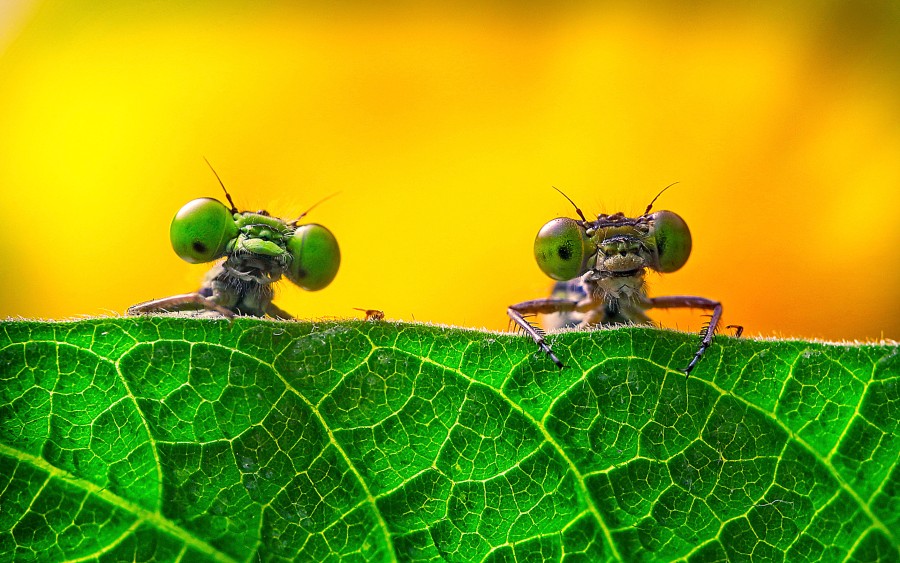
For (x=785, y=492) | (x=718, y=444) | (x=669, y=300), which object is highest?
(x=669, y=300)

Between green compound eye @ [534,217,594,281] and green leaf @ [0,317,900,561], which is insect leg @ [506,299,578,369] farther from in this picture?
green leaf @ [0,317,900,561]

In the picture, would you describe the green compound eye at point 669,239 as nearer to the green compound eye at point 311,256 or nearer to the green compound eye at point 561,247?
the green compound eye at point 561,247

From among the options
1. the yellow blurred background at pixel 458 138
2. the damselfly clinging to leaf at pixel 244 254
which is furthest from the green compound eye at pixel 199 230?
the yellow blurred background at pixel 458 138

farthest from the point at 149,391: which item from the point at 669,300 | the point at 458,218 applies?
the point at 458,218

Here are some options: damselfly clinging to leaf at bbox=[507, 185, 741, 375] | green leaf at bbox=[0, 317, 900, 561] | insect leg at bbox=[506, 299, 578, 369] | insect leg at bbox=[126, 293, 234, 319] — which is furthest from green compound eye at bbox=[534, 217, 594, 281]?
insect leg at bbox=[126, 293, 234, 319]

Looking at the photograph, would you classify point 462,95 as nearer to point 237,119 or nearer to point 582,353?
point 237,119
